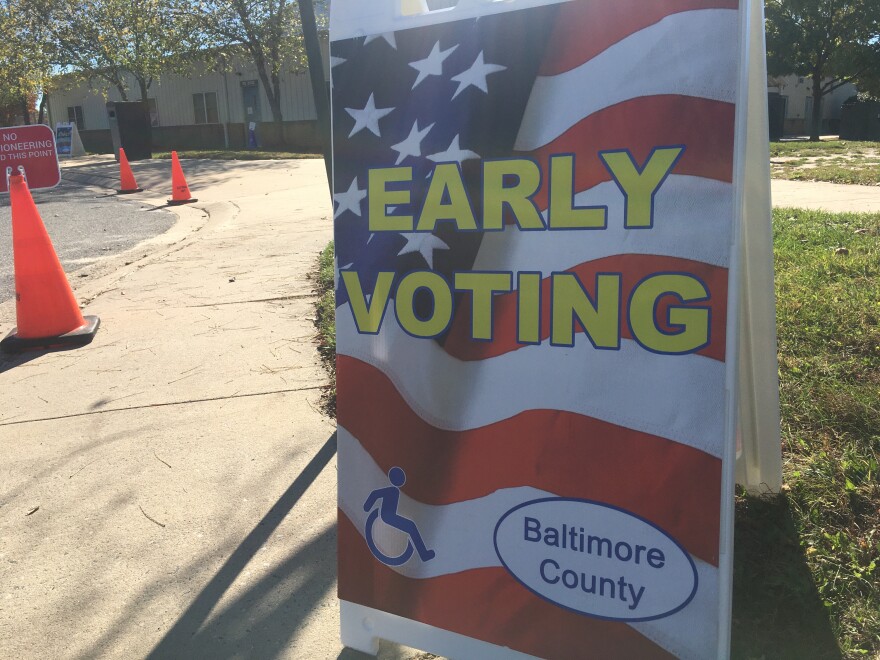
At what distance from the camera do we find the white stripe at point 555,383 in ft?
5.81

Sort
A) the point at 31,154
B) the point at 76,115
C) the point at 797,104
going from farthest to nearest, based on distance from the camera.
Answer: the point at 797,104, the point at 76,115, the point at 31,154

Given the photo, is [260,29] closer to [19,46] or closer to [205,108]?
[205,108]

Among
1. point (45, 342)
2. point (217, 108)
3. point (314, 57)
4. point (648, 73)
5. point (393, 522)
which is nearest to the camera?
point (648, 73)

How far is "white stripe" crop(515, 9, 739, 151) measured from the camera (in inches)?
65.4

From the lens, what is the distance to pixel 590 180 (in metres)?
1.83

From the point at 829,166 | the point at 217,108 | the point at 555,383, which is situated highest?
the point at 217,108

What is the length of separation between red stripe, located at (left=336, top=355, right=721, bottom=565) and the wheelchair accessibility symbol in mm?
39

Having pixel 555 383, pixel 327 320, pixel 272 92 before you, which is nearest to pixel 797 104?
pixel 272 92

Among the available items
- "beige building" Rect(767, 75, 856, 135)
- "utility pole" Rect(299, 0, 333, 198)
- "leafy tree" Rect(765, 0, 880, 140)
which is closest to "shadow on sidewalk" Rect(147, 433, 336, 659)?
"utility pole" Rect(299, 0, 333, 198)

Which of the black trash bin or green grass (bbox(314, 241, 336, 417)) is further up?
the black trash bin

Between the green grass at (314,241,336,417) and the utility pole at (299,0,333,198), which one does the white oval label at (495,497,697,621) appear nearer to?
the green grass at (314,241,336,417)

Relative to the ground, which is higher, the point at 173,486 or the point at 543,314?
the point at 543,314

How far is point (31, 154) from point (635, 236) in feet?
17.0

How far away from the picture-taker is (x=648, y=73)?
5.67 feet
